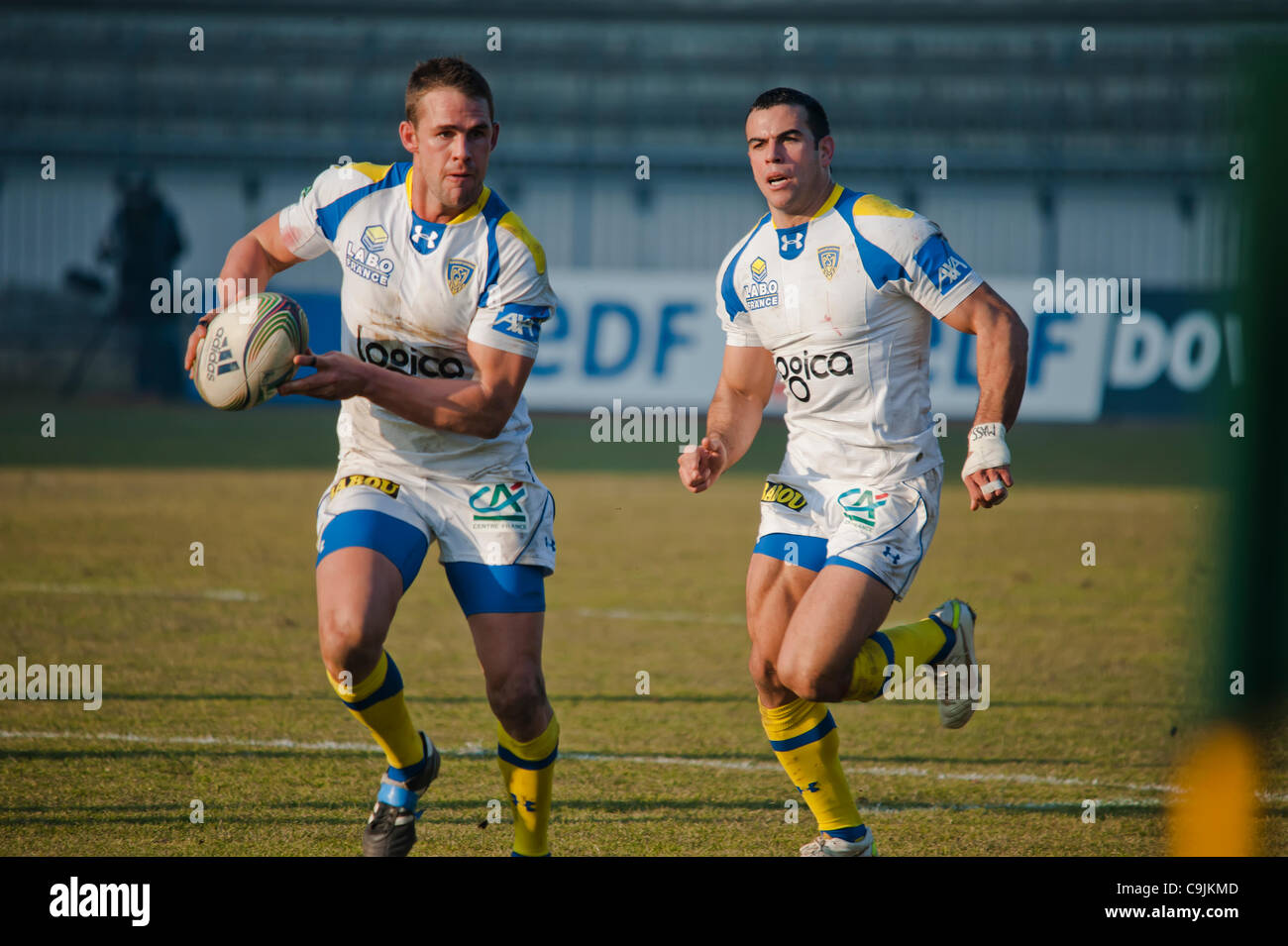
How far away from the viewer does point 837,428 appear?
16.2ft

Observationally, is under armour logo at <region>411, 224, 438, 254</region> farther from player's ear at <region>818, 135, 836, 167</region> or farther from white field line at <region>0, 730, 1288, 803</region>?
white field line at <region>0, 730, 1288, 803</region>

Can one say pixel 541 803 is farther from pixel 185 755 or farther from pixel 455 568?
pixel 185 755

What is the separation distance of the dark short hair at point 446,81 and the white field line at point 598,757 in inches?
104

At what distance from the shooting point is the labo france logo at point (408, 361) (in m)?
4.76

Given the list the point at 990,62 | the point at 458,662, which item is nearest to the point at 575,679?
the point at 458,662

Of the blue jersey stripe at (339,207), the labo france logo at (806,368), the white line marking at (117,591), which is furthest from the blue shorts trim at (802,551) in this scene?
the white line marking at (117,591)

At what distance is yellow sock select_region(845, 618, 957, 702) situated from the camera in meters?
4.62

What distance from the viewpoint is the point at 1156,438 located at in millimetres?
19922

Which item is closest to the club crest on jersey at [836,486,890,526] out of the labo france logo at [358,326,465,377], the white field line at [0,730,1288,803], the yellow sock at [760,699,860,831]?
the yellow sock at [760,699,860,831]

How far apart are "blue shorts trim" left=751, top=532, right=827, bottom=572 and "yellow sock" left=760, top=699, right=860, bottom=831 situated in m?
0.46

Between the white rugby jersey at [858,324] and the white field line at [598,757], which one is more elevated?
the white rugby jersey at [858,324]

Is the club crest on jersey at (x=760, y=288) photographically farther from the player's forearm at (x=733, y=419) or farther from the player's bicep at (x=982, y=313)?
the player's bicep at (x=982, y=313)
